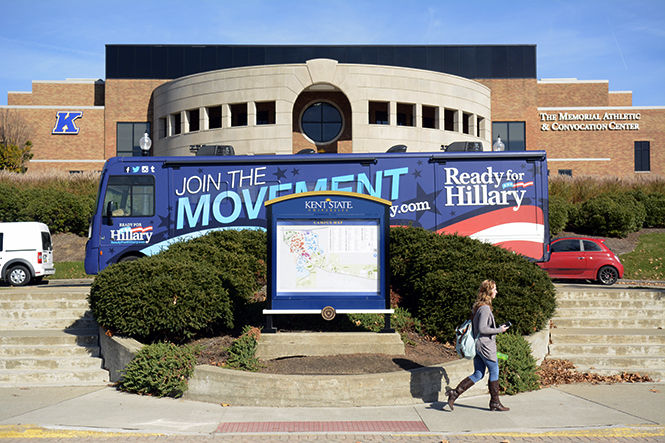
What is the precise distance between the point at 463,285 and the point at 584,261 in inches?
419

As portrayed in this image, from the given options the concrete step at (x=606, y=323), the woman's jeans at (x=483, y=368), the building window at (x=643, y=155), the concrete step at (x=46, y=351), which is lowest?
the concrete step at (x=46, y=351)

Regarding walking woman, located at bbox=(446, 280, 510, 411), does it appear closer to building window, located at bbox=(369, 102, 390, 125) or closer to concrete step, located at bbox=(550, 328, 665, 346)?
concrete step, located at bbox=(550, 328, 665, 346)

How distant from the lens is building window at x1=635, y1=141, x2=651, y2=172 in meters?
45.1

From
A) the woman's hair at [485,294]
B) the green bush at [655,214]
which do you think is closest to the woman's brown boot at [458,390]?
the woman's hair at [485,294]

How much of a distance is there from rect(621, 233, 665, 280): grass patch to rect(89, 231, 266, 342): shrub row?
17185 millimetres

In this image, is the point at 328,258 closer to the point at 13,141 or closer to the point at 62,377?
the point at 62,377

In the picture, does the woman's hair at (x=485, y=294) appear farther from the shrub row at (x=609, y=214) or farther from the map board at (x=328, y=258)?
the shrub row at (x=609, y=214)

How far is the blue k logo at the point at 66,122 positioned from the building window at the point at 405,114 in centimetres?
2333

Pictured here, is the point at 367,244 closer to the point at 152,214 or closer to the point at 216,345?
the point at 216,345

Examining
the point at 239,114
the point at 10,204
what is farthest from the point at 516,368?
the point at 239,114

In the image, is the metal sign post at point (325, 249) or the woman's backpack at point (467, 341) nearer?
the woman's backpack at point (467, 341)

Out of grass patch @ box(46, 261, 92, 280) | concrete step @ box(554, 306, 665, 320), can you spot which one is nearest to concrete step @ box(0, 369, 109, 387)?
concrete step @ box(554, 306, 665, 320)

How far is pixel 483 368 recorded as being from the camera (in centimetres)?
716

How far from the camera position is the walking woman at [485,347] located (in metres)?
6.98
